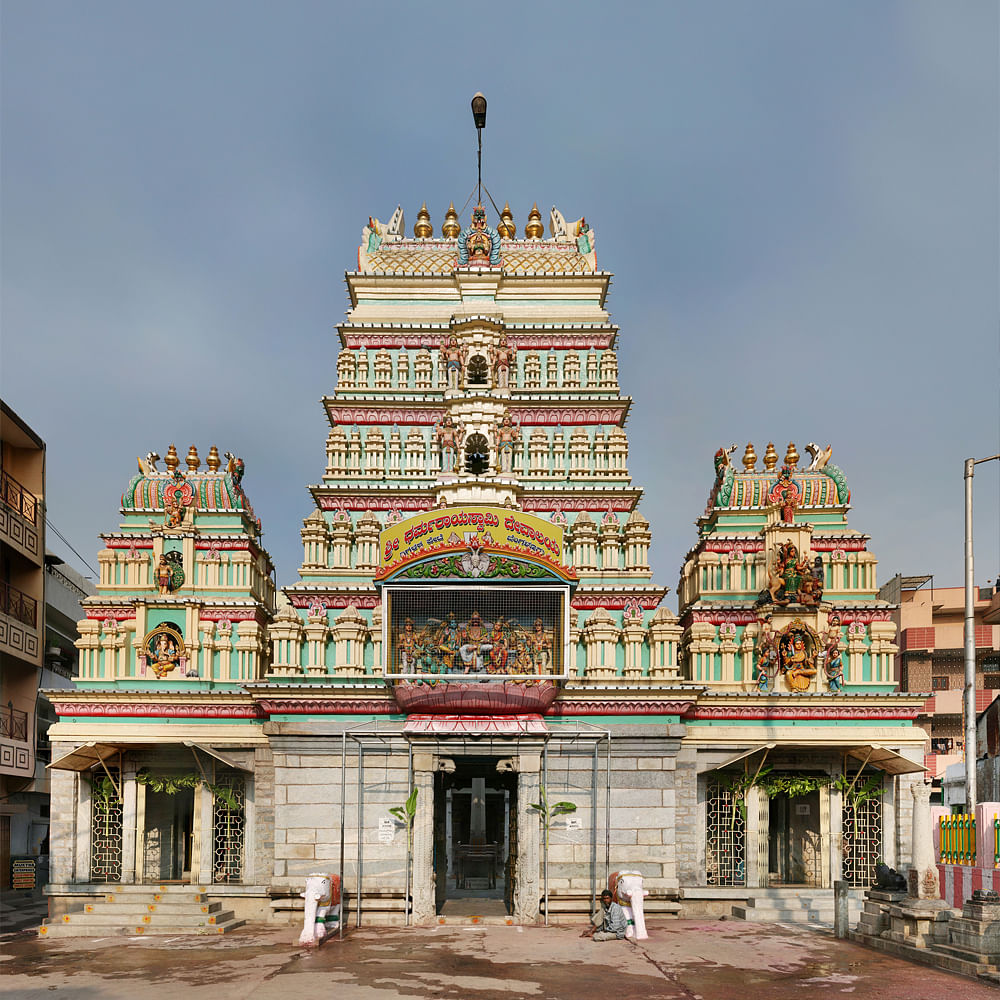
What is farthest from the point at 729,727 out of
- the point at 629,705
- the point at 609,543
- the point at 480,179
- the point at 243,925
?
the point at 480,179

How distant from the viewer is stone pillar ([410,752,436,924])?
1009 inches

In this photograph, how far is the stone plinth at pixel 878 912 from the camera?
21859mm

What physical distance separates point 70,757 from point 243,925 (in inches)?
243

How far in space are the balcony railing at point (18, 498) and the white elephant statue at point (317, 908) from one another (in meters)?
19.1

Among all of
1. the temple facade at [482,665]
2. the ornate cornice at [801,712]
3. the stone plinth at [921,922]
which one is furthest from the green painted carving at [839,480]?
the stone plinth at [921,922]

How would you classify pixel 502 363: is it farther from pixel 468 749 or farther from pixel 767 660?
pixel 468 749

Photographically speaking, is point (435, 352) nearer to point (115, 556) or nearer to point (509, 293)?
point (509, 293)

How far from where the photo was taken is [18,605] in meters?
36.4

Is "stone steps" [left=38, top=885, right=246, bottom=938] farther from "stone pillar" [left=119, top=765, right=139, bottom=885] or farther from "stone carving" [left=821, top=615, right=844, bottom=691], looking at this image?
"stone carving" [left=821, top=615, right=844, bottom=691]

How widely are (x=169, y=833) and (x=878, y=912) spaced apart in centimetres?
1947

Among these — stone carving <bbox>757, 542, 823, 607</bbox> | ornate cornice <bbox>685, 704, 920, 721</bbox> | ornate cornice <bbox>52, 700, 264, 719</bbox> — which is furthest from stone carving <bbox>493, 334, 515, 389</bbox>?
ornate cornice <bbox>52, 700, 264, 719</bbox>

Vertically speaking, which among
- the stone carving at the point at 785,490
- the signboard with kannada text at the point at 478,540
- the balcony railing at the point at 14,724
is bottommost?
the balcony railing at the point at 14,724

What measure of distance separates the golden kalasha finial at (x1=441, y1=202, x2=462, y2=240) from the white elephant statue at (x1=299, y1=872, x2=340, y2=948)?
23.5 metres

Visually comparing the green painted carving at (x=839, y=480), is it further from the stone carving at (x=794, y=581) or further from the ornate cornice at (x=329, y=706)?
the ornate cornice at (x=329, y=706)
